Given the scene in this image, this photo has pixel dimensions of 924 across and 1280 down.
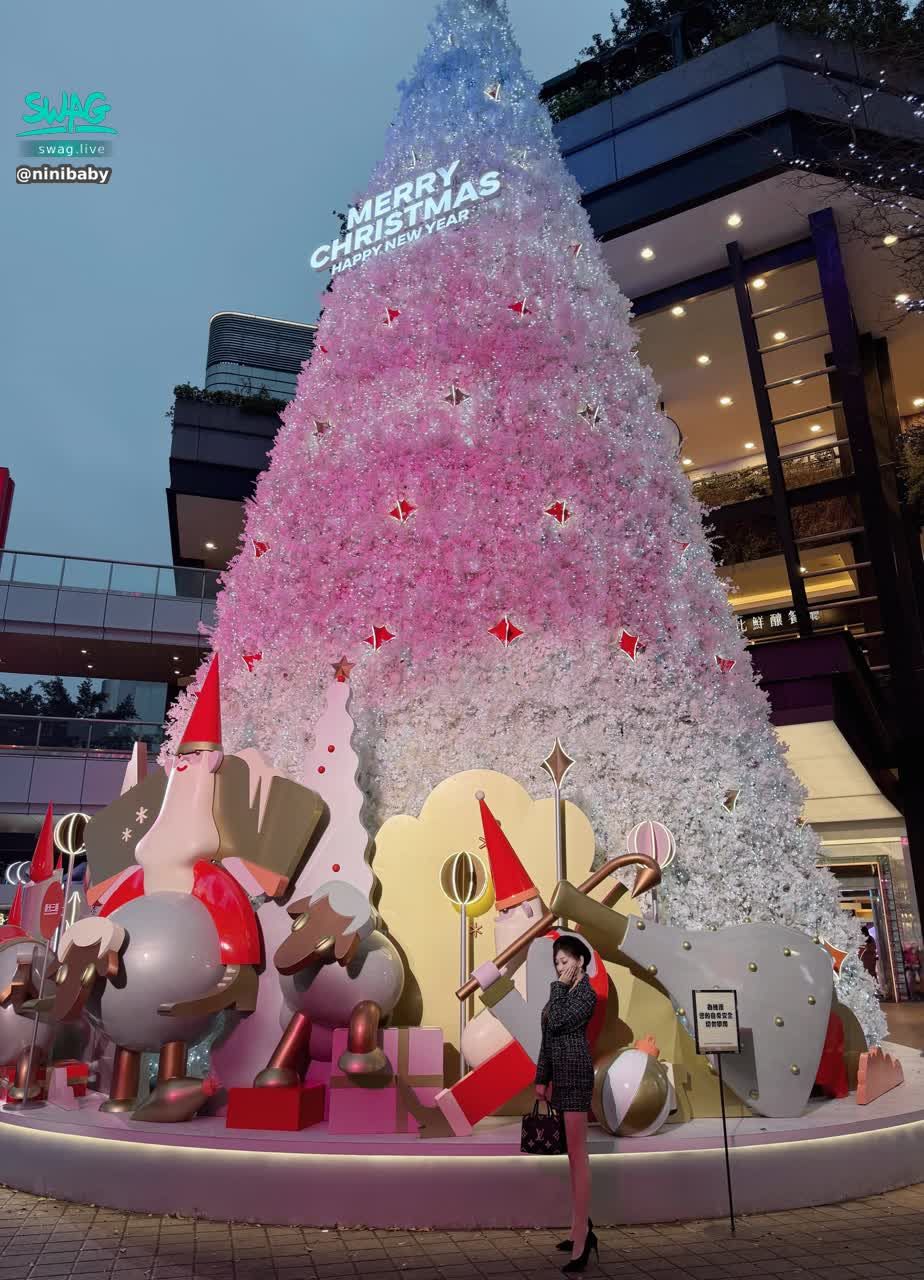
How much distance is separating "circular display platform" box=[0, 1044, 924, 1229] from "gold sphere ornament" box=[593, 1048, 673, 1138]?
87mm

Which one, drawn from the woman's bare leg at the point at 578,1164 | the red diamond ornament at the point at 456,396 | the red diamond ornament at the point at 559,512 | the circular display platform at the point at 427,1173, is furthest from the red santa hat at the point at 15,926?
the red diamond ornament at the point at 456,396

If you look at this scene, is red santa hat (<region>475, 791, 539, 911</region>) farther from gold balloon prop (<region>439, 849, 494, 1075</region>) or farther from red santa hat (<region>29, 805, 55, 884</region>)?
red santa hat (<region>29, 805, 55, 884</region>)

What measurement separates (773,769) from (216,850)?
3.49 m

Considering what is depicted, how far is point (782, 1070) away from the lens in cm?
457

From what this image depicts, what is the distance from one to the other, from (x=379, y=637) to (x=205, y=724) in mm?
1372

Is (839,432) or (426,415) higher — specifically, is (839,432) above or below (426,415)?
above

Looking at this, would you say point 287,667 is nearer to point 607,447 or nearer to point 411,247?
point 607,447

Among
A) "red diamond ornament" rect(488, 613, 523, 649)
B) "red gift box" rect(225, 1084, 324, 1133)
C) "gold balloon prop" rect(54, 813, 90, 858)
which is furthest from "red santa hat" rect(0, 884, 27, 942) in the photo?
"red diamond ornament" rect(488, 613, 523, 649)

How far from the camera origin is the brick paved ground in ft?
10.8

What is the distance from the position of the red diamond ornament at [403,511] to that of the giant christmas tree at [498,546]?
11 mm

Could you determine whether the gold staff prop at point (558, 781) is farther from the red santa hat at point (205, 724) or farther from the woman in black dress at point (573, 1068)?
the red santa hat at point (205, 724)

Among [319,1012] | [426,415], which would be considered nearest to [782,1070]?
[319,1012]

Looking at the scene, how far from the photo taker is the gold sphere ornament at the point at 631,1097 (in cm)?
412

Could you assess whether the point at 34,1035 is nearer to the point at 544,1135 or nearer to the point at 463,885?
the point at 463,885
